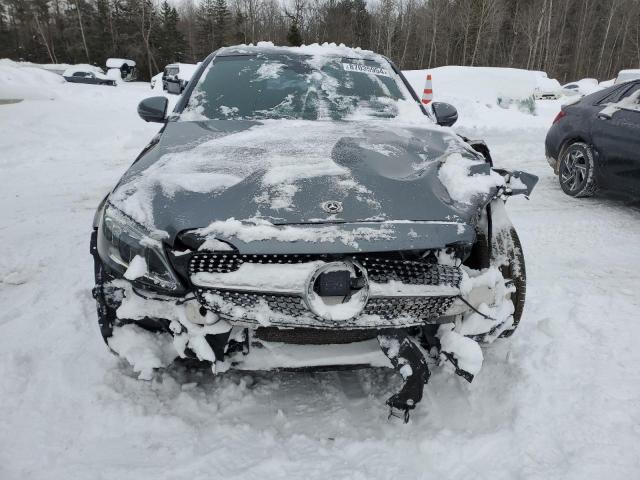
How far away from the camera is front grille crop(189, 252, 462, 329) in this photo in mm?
1661

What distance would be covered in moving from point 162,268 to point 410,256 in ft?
3.11

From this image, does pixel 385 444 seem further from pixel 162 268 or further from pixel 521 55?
pixel 521 55

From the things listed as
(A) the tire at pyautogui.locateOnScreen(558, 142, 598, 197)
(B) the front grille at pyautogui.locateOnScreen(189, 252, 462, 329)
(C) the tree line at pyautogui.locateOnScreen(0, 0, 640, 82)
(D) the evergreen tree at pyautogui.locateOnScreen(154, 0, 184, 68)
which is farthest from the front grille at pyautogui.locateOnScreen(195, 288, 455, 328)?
(D) the evergreen tree at pyautogui.locateOnScreen(154, 0, 184, 68)

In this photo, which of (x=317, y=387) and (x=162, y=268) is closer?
(x=162, y=268)

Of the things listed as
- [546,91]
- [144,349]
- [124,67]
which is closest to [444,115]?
[144,349]

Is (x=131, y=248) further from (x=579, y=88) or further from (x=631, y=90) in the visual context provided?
(x=579, y=88)

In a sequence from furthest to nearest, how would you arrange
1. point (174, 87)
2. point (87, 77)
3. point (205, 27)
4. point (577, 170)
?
1. point (205, 27)
2. point (87, 77)
3. point (577, 170)
4. point (174, 87)

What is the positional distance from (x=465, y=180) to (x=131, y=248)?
4.65 ft

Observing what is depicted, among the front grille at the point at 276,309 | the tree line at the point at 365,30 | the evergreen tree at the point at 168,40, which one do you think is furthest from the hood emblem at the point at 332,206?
the evergreen tree at the point at 168,40

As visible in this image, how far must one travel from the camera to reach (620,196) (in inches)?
194

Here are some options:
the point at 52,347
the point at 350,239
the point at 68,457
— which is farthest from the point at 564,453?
the point at 52,347

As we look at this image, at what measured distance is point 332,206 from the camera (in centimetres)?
181

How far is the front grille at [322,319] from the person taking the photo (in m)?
1.66

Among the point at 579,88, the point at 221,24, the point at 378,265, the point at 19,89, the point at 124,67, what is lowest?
the point at 124,67
